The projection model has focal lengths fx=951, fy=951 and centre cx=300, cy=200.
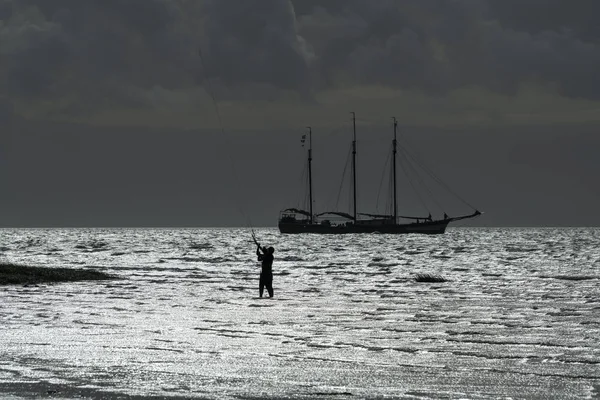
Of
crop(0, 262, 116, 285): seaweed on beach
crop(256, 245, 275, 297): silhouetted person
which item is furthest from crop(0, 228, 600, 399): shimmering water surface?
crop(0, 262, 116, 285): seaweed on beach

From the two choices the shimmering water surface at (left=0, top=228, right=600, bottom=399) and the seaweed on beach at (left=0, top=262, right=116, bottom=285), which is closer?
the shimmering water surface at (left=0, top=228, right=600, bottom=399)

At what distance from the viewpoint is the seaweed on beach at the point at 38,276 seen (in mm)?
38250

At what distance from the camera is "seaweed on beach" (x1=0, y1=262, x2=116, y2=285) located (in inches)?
1506

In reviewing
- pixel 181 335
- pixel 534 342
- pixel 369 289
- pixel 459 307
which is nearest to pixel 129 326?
pixel 181 335

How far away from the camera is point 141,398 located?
1174 centimetres

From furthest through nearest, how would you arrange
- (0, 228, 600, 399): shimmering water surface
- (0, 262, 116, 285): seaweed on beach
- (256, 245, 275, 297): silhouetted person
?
(0, 262, 116, 285): seaweed on beach < (256, 245, 275, 297): silhouetted person < (0, 228, 600, 399): shimmering water surface

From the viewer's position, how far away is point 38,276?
4088 cm

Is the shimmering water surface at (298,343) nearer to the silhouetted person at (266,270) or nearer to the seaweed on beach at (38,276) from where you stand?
the silhouetted person at (266,270)

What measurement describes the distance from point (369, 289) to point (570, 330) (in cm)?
1750

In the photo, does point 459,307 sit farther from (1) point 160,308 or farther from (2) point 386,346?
(2) point 386,346

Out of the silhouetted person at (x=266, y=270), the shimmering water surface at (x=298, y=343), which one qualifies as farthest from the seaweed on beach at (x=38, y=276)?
the silhouetted person at (x=266, y=270)

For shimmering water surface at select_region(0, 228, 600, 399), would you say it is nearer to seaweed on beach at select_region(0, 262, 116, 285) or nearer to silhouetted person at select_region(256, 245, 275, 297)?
silhouetted person at select_region(256, 245, 275, 297)

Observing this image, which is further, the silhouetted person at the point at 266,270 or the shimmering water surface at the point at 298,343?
the silhouetted person at the point at 266,270

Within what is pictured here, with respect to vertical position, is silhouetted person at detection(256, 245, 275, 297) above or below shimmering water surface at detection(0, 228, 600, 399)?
above
